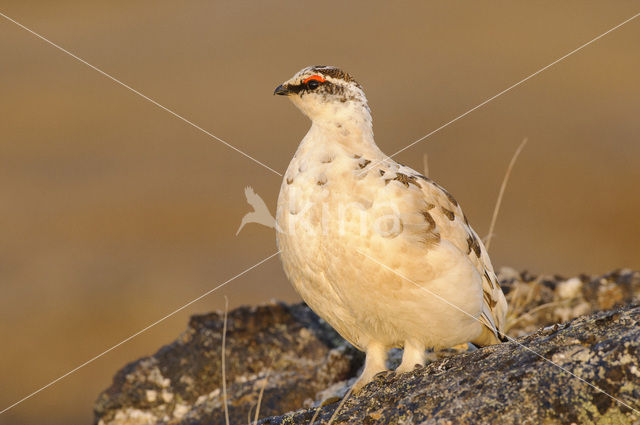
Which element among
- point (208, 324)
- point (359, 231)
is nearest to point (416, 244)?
point (359, 231)

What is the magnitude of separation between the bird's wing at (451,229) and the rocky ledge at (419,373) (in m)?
0.39

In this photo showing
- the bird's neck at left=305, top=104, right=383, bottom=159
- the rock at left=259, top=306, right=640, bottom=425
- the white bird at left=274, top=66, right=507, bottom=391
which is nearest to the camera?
the rock at left=259, top=306, right=640, bottom=425

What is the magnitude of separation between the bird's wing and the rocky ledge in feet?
1.30

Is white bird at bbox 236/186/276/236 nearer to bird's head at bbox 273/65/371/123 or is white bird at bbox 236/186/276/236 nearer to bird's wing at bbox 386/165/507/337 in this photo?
bird's head at bbox 273/65/371/123

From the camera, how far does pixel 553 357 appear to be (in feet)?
9.02

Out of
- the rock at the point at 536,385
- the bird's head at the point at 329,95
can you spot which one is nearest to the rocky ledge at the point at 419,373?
the rock at the point at 536,385

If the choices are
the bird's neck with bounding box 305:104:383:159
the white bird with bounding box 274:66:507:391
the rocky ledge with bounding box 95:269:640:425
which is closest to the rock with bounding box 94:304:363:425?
the rocky ledge with bounding box 95:269:640:425

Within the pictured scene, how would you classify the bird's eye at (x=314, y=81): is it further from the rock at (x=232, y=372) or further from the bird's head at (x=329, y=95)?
the rock at (x=232, y=372)

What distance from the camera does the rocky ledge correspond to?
2570 mm

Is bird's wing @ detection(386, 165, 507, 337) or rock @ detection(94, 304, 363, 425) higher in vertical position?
bird's wing @ detection(386, 165, 507, 337)

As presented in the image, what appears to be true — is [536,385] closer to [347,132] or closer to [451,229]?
[451,229]

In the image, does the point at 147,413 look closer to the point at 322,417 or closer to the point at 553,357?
the point at 322,417

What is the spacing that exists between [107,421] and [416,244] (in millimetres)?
2761

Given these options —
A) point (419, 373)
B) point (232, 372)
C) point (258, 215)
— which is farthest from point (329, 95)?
point (232, 372)
